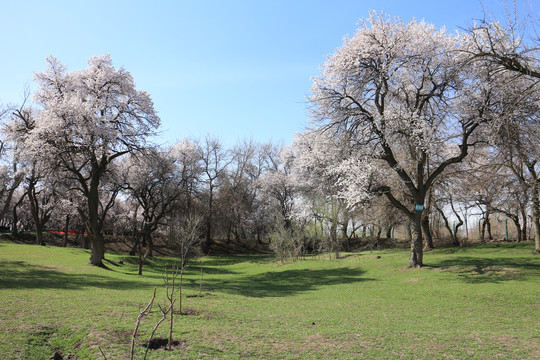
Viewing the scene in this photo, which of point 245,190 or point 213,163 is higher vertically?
point 213,163

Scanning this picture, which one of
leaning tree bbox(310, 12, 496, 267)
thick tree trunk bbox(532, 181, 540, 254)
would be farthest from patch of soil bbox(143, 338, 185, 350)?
thick tree trunk bbox(532, 181, 540, 254)

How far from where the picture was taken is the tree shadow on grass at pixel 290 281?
16266 mm

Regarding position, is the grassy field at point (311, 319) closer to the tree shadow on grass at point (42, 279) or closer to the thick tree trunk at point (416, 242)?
the tree shadow on grass at point (42, 279)

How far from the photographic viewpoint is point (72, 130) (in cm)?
2030

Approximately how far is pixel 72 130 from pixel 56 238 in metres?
33.8

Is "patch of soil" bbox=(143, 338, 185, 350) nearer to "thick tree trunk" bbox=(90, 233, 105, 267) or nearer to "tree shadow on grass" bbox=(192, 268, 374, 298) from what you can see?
"tree shadow on grass" bbox=(192, 268, 374, 298)

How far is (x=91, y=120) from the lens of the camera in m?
20.4

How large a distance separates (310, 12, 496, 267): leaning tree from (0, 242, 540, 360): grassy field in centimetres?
476

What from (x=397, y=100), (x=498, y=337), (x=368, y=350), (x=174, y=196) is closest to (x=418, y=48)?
(x=397, y=100)

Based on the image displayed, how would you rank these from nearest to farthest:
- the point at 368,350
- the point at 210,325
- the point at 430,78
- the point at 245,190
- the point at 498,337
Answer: the point at 368,350
the point at 498,337
the point at 210,325
the point at 430,78
the point at 245,190

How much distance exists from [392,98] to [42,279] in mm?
17655

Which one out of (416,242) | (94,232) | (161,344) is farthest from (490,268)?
(94,232)

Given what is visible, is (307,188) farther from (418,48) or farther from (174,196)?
(418,48)

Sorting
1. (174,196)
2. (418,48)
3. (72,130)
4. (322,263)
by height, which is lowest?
(322,263)
